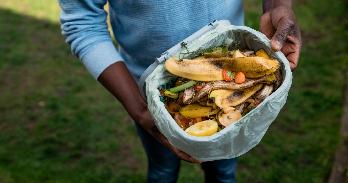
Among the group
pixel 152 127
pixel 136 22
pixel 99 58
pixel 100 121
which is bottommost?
pixel 100 121

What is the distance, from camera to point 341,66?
13.5ft

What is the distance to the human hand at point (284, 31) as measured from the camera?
1.63 metres

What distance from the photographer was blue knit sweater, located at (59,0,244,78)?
1.81 meters

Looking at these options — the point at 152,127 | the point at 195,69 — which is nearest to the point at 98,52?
the point at 152,127

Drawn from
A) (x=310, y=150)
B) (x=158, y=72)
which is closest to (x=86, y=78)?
(x=310, y=150)

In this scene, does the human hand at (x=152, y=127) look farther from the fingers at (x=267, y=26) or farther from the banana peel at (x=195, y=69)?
the fingers at (x=267, y=26)

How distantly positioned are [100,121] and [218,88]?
7.36 feet

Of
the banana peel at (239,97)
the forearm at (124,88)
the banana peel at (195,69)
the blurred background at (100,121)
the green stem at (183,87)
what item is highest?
the banana peel at (195,69)

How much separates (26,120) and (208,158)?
2453mm

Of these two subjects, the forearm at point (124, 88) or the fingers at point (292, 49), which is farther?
the forearm at point (124, 88)

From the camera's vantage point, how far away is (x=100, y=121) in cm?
369

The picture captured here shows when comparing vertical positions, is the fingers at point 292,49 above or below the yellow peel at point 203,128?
above

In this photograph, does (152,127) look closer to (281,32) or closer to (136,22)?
(136,22)

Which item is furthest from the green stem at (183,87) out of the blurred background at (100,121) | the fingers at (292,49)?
the blurred background at (100,121)
